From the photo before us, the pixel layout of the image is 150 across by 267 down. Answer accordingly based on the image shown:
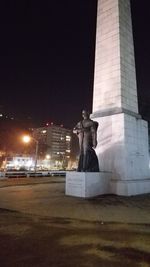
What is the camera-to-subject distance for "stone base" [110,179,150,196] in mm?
10875

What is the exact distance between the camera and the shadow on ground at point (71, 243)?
3.60m

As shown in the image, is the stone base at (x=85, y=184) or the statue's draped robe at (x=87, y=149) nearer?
the stone base at (x=85, y=184)

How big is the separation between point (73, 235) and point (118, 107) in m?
8.50

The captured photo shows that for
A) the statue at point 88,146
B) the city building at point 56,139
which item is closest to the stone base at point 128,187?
the statue at point 88,146

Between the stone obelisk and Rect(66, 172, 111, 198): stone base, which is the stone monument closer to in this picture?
Rect(66, 172, 111, 198): stone base

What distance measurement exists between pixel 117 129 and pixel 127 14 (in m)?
7.53

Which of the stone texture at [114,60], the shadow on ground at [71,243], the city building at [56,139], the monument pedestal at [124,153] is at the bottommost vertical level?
the shadow on ground at [71,243]

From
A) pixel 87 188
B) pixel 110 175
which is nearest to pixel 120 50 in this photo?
pixel 110 175

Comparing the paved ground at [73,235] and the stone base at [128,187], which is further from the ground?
the stone base at [128,187]

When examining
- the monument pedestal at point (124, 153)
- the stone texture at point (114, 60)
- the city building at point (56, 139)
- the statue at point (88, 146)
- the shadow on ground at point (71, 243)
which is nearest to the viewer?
the shadow on ground at point (71, 243)

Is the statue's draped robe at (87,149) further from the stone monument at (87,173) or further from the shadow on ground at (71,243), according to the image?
the shadow on ground at (71,243)

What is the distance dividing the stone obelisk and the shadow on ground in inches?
228

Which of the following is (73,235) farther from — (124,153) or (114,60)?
(114,60)

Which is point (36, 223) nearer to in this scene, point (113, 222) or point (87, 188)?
point (113, 222)
